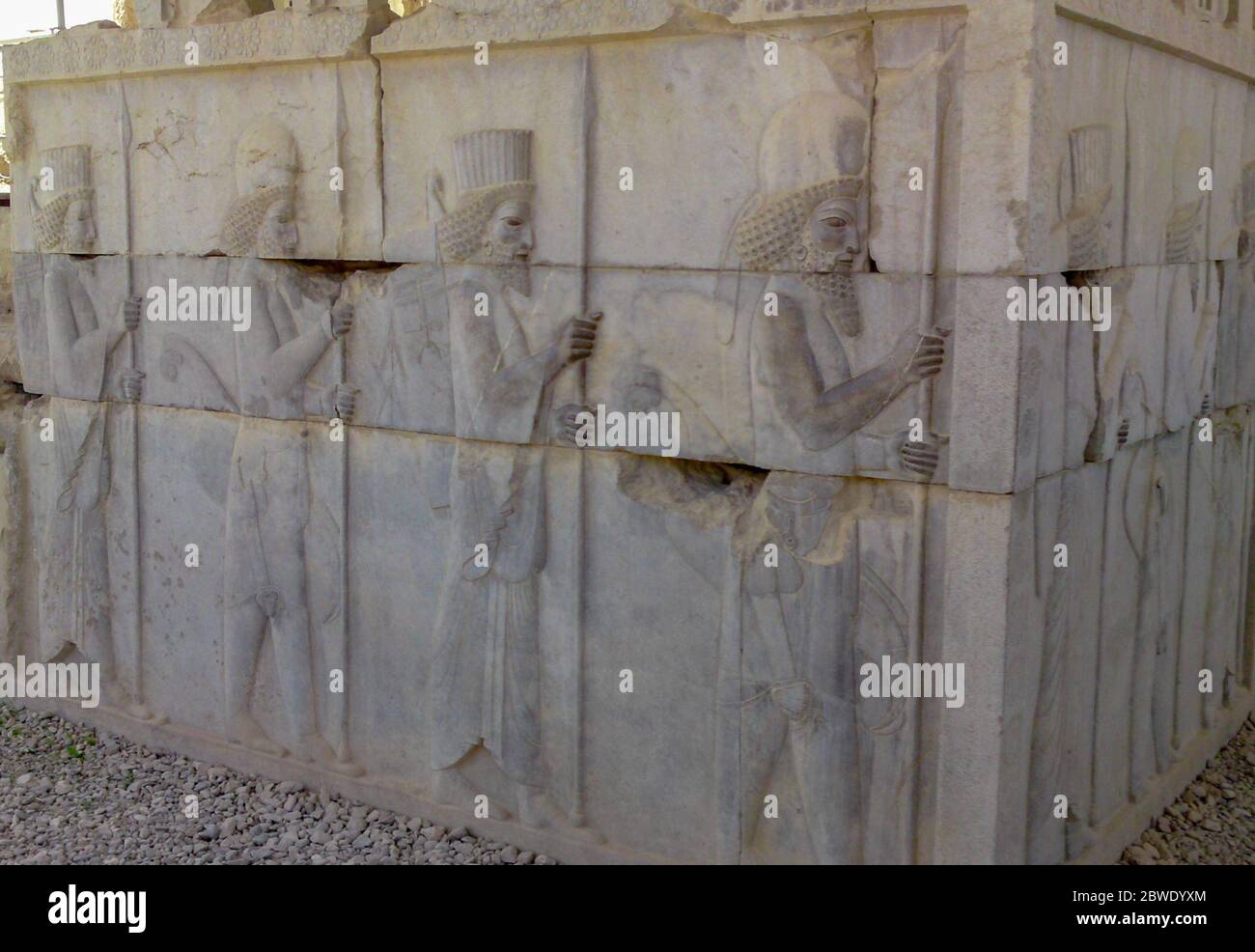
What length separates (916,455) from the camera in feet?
15.5

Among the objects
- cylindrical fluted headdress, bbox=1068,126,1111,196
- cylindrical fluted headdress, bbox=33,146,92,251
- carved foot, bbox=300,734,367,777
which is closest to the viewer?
cylindrical fluted headdress, bbox=1068,126,1111,196

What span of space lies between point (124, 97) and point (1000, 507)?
4.55m

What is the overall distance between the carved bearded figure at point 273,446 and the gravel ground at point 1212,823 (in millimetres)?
3458

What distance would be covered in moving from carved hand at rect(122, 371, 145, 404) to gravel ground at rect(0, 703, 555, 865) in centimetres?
175

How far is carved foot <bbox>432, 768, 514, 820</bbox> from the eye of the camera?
594 cm

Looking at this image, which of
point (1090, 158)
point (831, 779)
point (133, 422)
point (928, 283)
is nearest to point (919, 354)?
point (928, 283)

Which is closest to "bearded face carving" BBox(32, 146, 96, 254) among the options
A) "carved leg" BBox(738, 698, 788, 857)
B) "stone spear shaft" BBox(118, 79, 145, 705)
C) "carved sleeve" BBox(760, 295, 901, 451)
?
"stone spear shaft" BBox(118, 79, 145, 705)

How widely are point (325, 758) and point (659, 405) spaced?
2.44 metres

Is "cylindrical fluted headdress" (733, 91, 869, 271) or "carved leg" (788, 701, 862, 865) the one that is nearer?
"cylindrical fluted headdress" (733, 91, 869, 271)

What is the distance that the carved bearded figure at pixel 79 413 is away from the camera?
687 centimetres

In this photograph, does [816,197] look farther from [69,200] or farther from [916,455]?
[69,200]

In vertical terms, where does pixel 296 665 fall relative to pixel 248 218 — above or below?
below

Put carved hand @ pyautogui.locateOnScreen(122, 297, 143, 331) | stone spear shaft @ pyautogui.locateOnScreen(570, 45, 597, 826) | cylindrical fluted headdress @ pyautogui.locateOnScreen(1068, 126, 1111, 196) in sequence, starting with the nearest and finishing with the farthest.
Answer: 1. cylindrical fluted headdress @ pyautogui.locateOnScreen(1068, 126, 1111, 196)
2. stone spear shaft @ pyautogui.locateOnScreen(570, 45, 597, 826)
3. carved hand @ pyautogui.locateOnScreen(122, 297, 143, 331)

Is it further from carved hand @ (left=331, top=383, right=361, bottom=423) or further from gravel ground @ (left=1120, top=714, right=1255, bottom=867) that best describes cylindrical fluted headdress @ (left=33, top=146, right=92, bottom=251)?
gravel ground @ (left=1120, top=714, right=1255, bottom=867)
